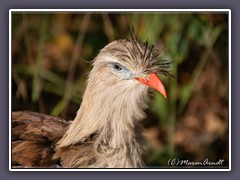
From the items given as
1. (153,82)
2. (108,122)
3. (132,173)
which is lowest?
(132,173)

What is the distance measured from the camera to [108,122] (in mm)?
3803

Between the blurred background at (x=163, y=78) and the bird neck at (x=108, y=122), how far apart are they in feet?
1.03

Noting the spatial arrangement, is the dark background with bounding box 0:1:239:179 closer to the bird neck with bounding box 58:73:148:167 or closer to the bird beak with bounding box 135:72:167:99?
the bird neck with bounding box 58:73:148:167

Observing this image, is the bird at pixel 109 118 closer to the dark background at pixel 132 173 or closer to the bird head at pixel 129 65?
the bird head at pixel 129 65

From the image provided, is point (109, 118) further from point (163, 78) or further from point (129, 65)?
point (163, 78)

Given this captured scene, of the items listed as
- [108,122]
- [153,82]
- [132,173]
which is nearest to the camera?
[153,82]

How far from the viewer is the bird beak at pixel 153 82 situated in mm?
3682

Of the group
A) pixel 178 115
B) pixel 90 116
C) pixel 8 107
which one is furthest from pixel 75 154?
pixel 178 115

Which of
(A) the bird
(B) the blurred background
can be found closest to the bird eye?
(A) the bird

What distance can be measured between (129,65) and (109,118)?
0.93ft

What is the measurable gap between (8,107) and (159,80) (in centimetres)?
84

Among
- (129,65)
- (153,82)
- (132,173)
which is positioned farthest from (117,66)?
(132,173)

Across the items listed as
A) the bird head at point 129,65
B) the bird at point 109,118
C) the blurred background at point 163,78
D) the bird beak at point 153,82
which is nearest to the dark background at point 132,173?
the blurred background at point 163,78

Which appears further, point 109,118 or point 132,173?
point 132,173
